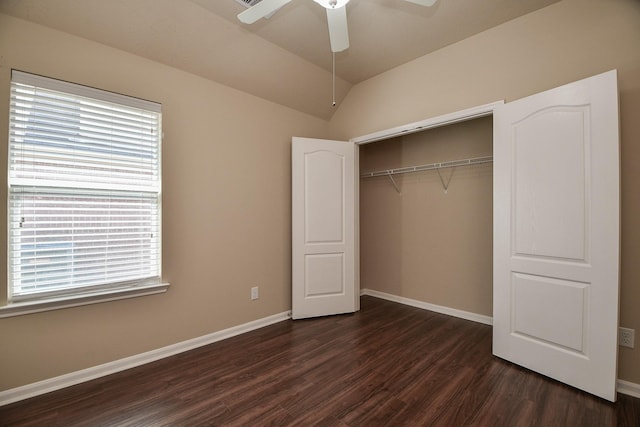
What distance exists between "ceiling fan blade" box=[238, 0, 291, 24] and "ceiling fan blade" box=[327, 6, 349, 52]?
0.28 m

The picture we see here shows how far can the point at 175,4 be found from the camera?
208 cm

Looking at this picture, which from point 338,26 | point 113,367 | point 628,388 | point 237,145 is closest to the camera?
point 338,26

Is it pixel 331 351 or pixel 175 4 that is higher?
pixel 175 4

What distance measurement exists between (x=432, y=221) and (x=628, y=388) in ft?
6.79

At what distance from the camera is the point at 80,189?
2.08 metres

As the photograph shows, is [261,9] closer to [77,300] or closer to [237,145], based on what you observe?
[237,145]

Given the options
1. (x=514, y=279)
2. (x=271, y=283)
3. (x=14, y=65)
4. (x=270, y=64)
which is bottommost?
(x=271, y=283)

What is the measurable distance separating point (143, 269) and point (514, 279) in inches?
120

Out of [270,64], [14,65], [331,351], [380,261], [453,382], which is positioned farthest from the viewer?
[380,261]

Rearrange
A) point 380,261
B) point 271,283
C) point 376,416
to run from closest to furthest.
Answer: point 376,416 → point 271,283 → point 380,261

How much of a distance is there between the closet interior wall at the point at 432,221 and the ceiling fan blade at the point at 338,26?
79.0 inches

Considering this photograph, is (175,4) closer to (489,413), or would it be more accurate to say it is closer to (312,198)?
(312,198)

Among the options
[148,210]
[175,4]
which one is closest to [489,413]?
[148,210]

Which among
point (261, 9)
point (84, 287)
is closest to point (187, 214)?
point (84, 287)
